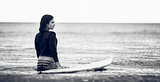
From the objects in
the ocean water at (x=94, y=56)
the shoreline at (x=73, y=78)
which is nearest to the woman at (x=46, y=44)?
the shoreline at (x=73, y=78)

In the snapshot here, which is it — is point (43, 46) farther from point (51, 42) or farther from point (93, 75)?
point (93, 75)

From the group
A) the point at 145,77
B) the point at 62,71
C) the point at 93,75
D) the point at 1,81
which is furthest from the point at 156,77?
the point at 1,81

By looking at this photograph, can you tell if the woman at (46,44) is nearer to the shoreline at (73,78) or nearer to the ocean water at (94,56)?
the shoreline at (73,78)

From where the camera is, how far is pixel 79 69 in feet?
35.6

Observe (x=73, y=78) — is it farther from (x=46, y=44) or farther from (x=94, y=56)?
(x=94, y=56)

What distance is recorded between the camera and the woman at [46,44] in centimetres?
946

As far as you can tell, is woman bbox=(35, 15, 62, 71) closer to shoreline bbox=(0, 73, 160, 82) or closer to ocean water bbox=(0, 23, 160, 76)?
shoreline bbox=(0, 73, 160, 82)

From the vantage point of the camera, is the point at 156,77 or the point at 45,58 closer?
the point at 45,58

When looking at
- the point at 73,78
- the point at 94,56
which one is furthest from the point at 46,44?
the point at 94,56

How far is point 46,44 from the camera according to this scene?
956cm

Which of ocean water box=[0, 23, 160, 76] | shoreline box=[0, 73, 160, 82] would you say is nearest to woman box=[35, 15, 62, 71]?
shoreline box=[0, 73, 160, 82]

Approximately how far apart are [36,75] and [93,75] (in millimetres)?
1872

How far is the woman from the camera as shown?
9.46m

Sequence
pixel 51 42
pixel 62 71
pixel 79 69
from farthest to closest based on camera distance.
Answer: pixel 79 69
pixel 62 71
pixel 51 42
